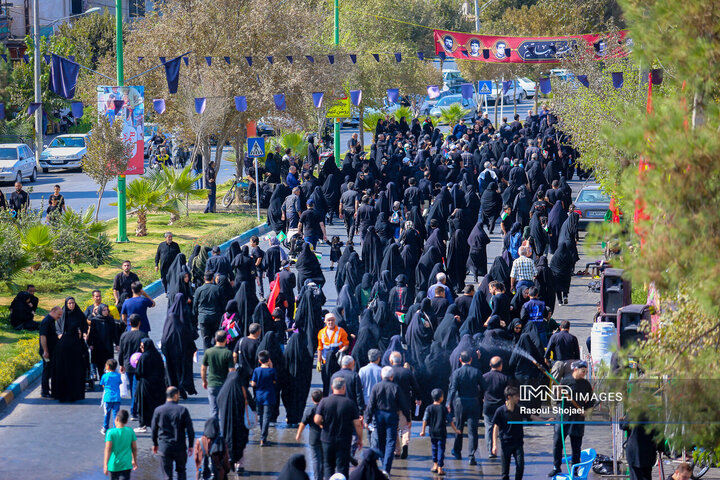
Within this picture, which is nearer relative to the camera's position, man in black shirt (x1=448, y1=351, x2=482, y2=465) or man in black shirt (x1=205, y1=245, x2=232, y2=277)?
man in black shirt (x1=448, y1=351, x2=482, y2=465)

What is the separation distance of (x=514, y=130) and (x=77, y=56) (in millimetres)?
23251

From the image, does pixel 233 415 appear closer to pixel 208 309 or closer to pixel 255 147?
pixel 208 309

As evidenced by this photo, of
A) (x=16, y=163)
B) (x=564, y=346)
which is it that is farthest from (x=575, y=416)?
(x=16, y=163)

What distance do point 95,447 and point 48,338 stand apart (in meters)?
2.22

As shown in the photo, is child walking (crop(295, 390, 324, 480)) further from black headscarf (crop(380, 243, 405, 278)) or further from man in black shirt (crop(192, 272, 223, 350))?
black headscarf (crop(380, 243, 405, 278))

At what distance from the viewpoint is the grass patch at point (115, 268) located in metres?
18.0

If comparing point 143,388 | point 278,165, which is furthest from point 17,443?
point 278,165

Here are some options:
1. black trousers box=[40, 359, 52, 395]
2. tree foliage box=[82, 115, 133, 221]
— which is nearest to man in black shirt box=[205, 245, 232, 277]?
black trousers box=[40, 359, 52, 395]

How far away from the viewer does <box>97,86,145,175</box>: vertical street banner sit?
930 inches

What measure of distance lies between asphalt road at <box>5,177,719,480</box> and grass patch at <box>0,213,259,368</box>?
1.97m

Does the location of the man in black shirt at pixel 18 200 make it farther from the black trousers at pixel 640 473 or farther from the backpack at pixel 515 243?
the black trousers at pixel 640 473

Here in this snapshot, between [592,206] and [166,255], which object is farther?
[592,206]

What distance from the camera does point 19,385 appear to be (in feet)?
46.6

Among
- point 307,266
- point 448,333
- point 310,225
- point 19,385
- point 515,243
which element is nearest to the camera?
point 448,333
